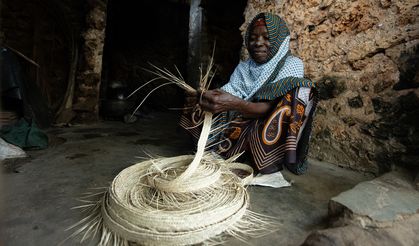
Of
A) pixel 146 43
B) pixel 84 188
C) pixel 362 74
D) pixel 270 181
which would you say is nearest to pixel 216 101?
pixel 270 181

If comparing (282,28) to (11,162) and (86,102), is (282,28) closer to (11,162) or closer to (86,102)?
(11,162)

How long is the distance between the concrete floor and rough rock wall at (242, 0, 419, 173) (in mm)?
213

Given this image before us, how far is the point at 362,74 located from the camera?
184 centimetres

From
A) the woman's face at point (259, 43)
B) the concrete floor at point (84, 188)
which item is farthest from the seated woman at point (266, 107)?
the concrete floor at point (84, 188)

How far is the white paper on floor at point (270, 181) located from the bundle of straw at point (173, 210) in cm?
27

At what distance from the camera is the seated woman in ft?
4.93

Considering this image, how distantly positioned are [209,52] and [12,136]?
8.63ft

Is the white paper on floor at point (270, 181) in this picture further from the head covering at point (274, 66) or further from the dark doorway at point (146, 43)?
the dark doorway at point (146, 43)

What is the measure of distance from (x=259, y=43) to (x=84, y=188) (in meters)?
1.44

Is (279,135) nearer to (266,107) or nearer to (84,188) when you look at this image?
(266,107)

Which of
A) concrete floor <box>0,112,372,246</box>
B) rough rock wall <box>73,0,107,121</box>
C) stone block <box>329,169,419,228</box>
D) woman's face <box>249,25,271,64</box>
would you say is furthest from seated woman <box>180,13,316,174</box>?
rough rock wall <box>73,0,107,121</box>

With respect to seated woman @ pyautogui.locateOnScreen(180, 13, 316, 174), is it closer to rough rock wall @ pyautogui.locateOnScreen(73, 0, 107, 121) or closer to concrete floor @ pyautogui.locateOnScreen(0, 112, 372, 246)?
concrete floor @ pyautogui.locateOnScreen(0, 112, 372, 246)

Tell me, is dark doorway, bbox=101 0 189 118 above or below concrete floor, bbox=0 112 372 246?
above

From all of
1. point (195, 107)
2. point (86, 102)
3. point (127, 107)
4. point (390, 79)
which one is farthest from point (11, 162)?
point (390, 79)
